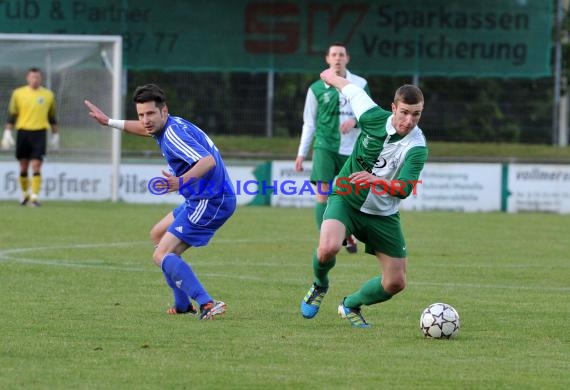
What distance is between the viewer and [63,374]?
6488 mm

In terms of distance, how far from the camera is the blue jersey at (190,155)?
28.2ft

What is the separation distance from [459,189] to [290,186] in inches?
128

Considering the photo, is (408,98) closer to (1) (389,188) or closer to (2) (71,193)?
(1) (389,188)

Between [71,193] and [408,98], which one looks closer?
[408,98]

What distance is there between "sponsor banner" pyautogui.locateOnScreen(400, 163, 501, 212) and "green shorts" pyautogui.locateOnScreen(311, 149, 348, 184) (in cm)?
938

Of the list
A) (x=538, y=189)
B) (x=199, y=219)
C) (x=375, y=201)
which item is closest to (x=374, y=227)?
(x=375, y=201)

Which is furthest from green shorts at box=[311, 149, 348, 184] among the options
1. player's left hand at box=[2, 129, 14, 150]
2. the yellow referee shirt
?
player's left hand at box=[2, 129, 14, 150]

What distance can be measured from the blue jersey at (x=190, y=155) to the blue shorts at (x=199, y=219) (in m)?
0.05

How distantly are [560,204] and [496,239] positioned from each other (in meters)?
7.21

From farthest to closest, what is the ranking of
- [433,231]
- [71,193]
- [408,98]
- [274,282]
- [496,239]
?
[71,193] < [433,231] < [496,239] < [274,282] < [408,98]

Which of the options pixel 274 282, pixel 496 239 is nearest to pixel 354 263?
pixel 274 282

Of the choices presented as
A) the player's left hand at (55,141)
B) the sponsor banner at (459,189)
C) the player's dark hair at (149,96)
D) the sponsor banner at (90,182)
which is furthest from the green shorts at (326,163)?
the sponsor banner at (459,189)

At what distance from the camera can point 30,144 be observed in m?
20.4

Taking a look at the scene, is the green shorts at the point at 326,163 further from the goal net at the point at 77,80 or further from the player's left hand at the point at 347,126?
the goal net at the point at 77,80
